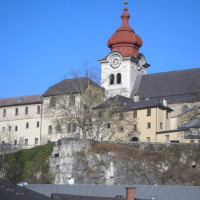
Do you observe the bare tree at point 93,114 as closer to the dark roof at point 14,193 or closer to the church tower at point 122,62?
the church tower at point 122,62

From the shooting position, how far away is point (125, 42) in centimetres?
9475

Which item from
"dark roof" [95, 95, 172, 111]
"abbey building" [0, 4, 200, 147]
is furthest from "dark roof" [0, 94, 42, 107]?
"dark roof" [95, 95, 172, 111]

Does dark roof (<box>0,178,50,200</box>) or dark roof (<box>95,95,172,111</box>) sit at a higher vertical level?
dark roof (<box>95,95,172,111</box>)

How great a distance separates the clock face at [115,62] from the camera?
94375 millimetres

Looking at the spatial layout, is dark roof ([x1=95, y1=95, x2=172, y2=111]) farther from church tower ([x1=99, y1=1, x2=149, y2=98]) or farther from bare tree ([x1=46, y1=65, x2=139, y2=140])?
church tower ([x1=99, y1=1, x2=149, y2=98])

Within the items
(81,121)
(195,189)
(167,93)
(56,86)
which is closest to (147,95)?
(167,93)

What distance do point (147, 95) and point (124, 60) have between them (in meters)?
7.74

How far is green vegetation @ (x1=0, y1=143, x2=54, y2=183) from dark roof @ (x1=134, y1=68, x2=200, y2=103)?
22255mm

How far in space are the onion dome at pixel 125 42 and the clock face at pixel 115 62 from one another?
40.3 inches

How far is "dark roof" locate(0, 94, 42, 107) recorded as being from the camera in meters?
95.4

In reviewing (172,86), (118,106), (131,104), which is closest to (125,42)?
(172,86)

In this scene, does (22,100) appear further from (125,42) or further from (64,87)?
(125,42)

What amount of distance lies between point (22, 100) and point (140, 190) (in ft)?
178

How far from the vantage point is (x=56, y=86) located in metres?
93.4
